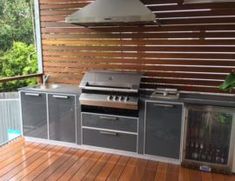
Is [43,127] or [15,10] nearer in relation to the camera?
[43,127]

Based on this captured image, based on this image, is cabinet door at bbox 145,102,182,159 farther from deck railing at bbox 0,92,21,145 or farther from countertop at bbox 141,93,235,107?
deck railing at bbox 0,92,21,145

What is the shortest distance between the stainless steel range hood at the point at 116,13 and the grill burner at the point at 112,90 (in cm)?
72

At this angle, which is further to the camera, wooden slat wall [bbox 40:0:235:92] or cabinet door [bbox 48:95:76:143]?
cabinet door [bbox 48:95:76:143]

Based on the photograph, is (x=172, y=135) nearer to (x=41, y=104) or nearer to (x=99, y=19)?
(x=99, y=19)

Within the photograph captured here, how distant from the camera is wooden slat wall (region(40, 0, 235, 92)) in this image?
2756 mm

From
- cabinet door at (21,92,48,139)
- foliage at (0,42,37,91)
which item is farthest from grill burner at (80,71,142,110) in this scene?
foliage at (0,42,37,91)

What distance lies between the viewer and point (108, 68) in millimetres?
3311

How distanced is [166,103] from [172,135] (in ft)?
1.29

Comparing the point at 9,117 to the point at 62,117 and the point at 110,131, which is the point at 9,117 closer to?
the point at 62,117

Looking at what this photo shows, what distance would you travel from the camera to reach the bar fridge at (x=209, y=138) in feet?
8.04

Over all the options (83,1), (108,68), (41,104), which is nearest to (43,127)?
(41,104)

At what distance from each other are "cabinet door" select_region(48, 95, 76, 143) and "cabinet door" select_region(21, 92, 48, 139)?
0.11 metres

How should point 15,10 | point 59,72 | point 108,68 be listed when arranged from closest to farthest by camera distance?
1. point 108,68
2. point 59,72
3. point 15,10

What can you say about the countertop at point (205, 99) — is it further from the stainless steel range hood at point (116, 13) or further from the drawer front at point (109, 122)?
the stainless steel range hood at point (116, 13)
